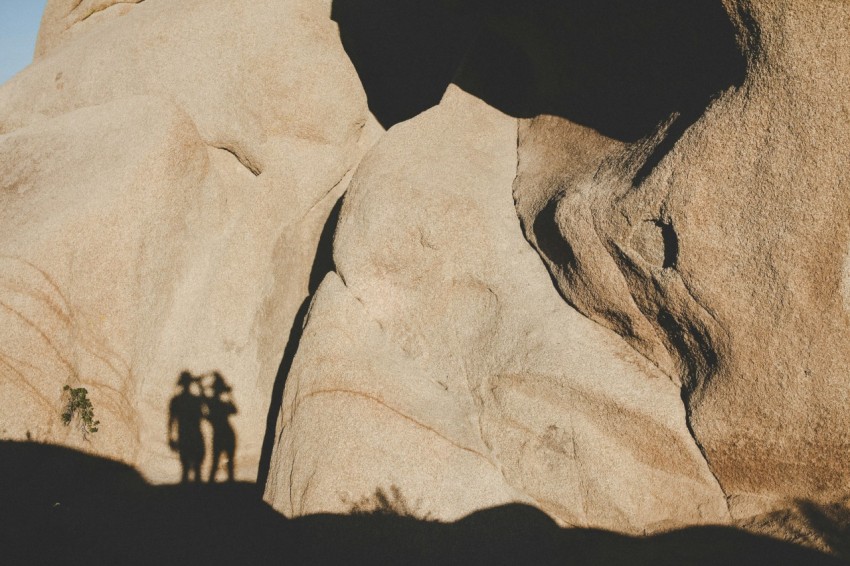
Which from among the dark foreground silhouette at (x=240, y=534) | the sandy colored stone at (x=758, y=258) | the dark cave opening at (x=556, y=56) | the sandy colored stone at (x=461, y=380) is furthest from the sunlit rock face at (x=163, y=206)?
the sandy colored stone at (x=758, y=258)

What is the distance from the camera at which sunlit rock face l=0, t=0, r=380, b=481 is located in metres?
6.00

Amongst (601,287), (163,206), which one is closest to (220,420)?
(163,206)

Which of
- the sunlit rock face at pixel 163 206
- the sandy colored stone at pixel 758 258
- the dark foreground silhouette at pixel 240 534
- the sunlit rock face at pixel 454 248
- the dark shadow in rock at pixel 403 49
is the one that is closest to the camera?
the sandy colored stone at pixel 758 258

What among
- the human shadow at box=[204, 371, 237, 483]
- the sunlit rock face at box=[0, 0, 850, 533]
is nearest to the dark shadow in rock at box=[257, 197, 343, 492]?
the sunlit rock face at box=[0, 0, 850, 533]

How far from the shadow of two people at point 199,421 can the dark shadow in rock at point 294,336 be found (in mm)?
446

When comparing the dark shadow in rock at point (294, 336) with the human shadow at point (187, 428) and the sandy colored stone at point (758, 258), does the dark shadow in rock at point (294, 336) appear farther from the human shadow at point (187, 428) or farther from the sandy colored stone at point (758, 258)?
the sandy colored stone at point (758, 258)

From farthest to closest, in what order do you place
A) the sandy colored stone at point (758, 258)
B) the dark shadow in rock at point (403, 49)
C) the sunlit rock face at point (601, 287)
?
the dark shadow in rock at point (403, 49)
the sunlit rock face at point (601, 287)
the sandy colored stone at point (758, 258)

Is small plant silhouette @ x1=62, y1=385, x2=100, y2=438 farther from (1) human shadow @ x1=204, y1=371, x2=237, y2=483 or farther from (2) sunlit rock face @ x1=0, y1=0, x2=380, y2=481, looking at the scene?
(1) human shadow @ x1=204, y1=371, x2=237, y2=483

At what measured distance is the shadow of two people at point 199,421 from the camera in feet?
21.3

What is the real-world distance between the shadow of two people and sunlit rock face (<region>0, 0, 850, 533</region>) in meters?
0.13

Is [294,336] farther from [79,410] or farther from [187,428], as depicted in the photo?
[79,410]

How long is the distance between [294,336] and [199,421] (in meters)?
1.42

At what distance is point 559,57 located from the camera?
247 inches

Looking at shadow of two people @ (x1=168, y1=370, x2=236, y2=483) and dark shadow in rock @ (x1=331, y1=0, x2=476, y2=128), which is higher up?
dark shadow in rock @ (x1=331, y1=0, x2=476, y2=128)
